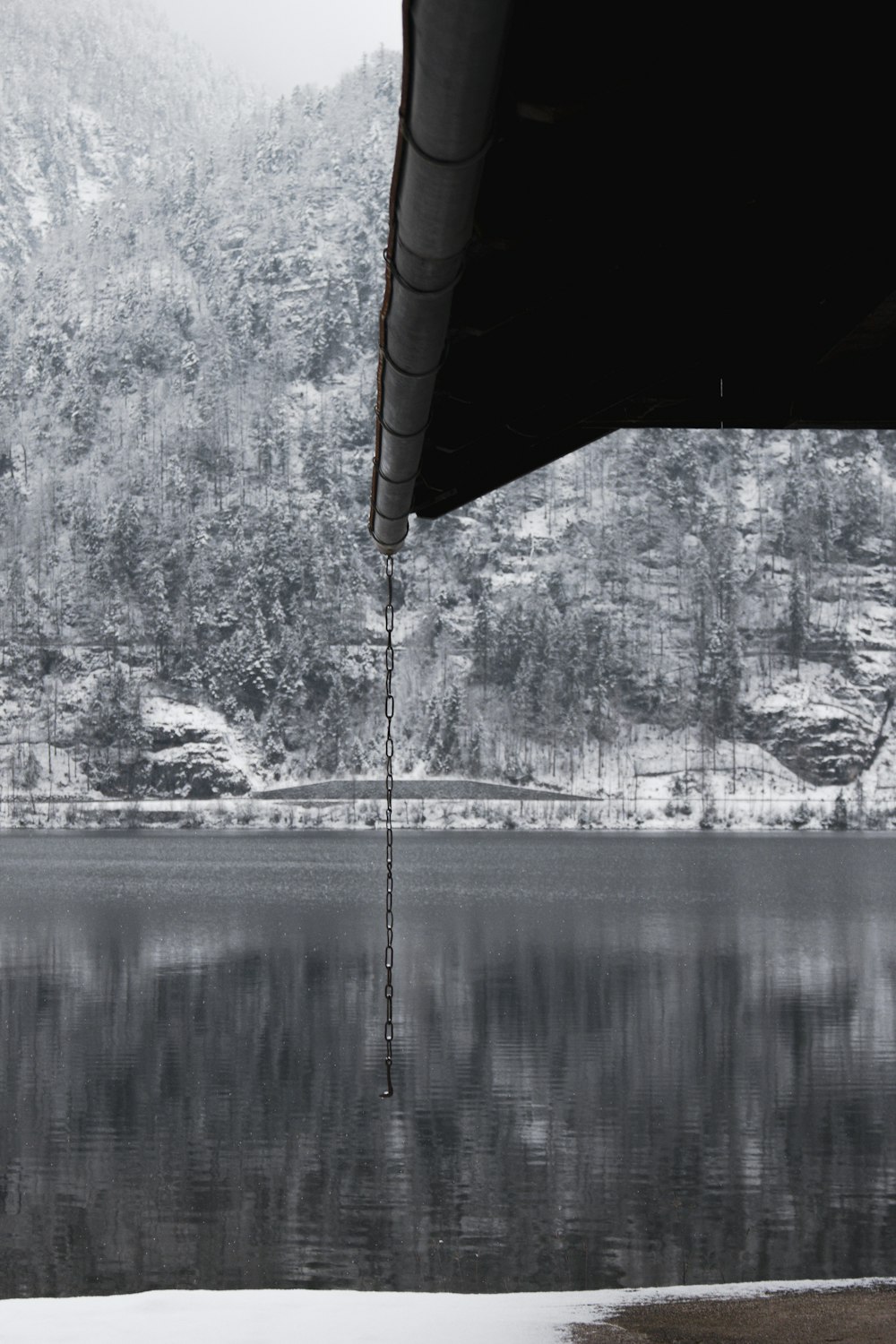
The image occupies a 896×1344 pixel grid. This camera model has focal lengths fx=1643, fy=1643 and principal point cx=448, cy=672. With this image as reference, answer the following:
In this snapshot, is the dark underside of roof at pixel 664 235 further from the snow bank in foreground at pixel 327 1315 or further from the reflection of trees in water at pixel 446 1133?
the reflection of trees in water at pixel 446 1133

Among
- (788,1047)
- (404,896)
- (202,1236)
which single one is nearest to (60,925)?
(404,896)

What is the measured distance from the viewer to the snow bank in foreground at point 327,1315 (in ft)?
42.8

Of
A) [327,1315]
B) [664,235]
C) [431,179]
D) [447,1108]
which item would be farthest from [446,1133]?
[431,179]

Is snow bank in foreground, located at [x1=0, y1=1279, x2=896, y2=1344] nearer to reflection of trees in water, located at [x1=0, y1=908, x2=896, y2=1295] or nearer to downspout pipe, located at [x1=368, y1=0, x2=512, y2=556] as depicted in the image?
reflection of trees in water, located at [x1=0, y1=908, x2=896, y2=1295]

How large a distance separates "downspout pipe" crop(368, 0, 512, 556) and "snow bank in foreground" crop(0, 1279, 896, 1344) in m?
7.51

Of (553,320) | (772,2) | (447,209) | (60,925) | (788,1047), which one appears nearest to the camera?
(447,209)

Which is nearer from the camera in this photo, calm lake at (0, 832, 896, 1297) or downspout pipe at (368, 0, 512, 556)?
downspout pipe at (368, 0, 512, 556)

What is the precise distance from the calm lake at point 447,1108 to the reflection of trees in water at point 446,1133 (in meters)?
0.09

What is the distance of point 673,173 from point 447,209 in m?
2.39

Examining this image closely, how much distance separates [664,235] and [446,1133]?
2249 centimetres

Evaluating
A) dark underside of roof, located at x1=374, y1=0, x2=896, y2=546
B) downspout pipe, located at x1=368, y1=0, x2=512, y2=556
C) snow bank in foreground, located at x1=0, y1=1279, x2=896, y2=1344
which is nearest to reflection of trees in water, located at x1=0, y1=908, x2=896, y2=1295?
snow bank in foreground, located at x1=0, y1=1279, x2=896, y2=1344

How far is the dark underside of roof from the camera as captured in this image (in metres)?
6.87

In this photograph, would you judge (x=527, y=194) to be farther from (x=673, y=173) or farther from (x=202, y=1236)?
(x=202, y=1236)

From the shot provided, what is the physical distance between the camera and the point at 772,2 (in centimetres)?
677
